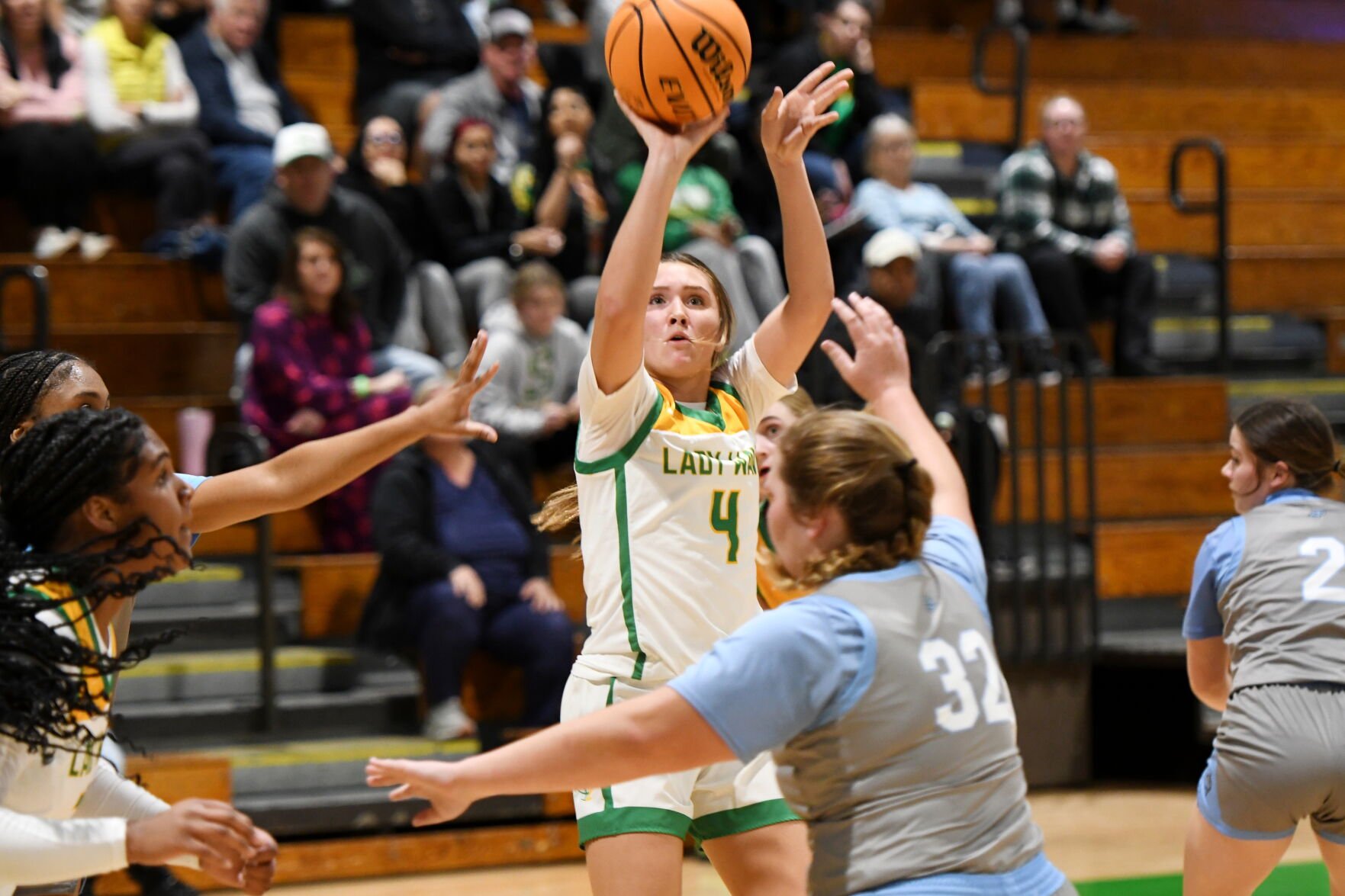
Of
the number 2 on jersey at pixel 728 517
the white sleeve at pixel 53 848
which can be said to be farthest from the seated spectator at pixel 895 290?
the white sleeve at pixel 53 848

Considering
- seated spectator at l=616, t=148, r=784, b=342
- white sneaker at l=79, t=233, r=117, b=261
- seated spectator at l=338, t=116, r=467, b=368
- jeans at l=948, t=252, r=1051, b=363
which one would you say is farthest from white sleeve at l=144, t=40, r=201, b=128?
jeans at l=948, t=252, r=1051, b=363

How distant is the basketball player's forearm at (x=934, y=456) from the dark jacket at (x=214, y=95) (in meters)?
5.59

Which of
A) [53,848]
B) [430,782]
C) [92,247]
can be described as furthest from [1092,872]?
[92,247]

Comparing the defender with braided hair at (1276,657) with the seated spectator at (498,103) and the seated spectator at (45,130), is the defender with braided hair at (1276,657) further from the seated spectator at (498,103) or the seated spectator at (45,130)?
the seated spectator at (45,130)

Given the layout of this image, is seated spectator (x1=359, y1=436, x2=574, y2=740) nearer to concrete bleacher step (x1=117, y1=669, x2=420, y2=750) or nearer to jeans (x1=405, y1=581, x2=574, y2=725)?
jeans (x1=405, y1=581, x2=574, y2=725)

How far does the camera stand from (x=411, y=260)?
286 inches

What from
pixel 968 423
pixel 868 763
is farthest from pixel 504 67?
pixel 868 763

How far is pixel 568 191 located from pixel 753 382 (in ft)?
13.9

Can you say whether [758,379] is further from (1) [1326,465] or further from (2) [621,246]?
(1) [1326,465]

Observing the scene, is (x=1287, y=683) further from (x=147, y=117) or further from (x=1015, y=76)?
(x=1015, y=76)

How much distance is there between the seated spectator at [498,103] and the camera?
772 centimetres

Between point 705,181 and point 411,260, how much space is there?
1.30 meters

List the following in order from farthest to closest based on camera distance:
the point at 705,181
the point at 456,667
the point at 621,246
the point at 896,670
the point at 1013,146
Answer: the point at 1013,146 → the point at 705,181 → the point at 456,667 → the point at 621,246 → the point at 896,670

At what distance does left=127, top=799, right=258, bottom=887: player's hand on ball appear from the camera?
2123mm
